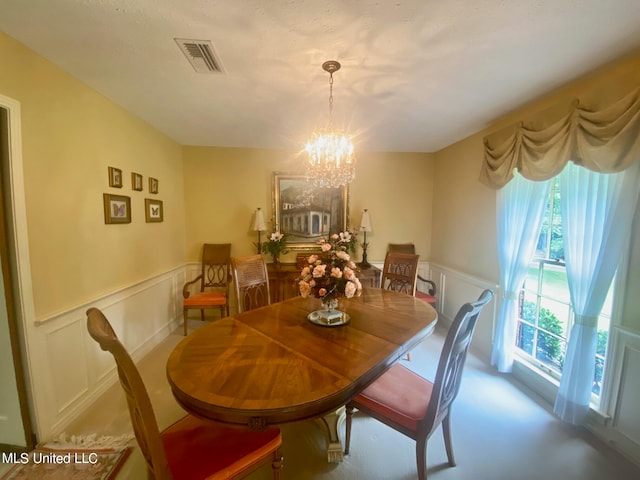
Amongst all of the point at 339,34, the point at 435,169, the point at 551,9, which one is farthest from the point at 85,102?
the point at 435,169

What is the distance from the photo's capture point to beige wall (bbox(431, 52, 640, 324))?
159 cm

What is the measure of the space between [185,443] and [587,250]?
2662 mm

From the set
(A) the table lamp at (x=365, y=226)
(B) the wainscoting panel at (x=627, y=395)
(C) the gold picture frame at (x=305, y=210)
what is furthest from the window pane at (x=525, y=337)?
(C) the gold picture frame at (x=305, y=210)

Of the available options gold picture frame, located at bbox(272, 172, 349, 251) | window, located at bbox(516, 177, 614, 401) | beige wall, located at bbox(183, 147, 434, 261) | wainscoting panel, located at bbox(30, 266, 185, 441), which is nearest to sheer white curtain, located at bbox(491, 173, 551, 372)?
window, located at bbox(516, 177, 614, 401)

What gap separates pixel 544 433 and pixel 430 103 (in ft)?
8.77

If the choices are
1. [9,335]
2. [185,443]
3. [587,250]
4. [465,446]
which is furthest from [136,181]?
[587,250]

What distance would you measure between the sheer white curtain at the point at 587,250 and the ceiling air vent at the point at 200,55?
2.63m

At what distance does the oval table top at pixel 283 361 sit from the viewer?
0.96m

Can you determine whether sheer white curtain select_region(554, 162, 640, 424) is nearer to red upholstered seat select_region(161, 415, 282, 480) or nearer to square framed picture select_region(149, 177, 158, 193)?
red upholstered seat select_region(161, 415, 282, 480)

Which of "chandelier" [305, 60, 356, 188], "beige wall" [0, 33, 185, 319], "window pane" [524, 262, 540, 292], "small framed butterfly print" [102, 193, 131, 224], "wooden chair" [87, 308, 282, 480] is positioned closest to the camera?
"wooden chair" [87, 308, 282, 480]

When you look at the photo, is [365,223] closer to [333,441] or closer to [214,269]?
[214,269]

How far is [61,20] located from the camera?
4.37 ft

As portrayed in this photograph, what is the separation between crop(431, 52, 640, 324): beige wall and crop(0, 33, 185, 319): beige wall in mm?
3670

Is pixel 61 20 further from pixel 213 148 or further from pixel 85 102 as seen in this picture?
pixel 213 148
